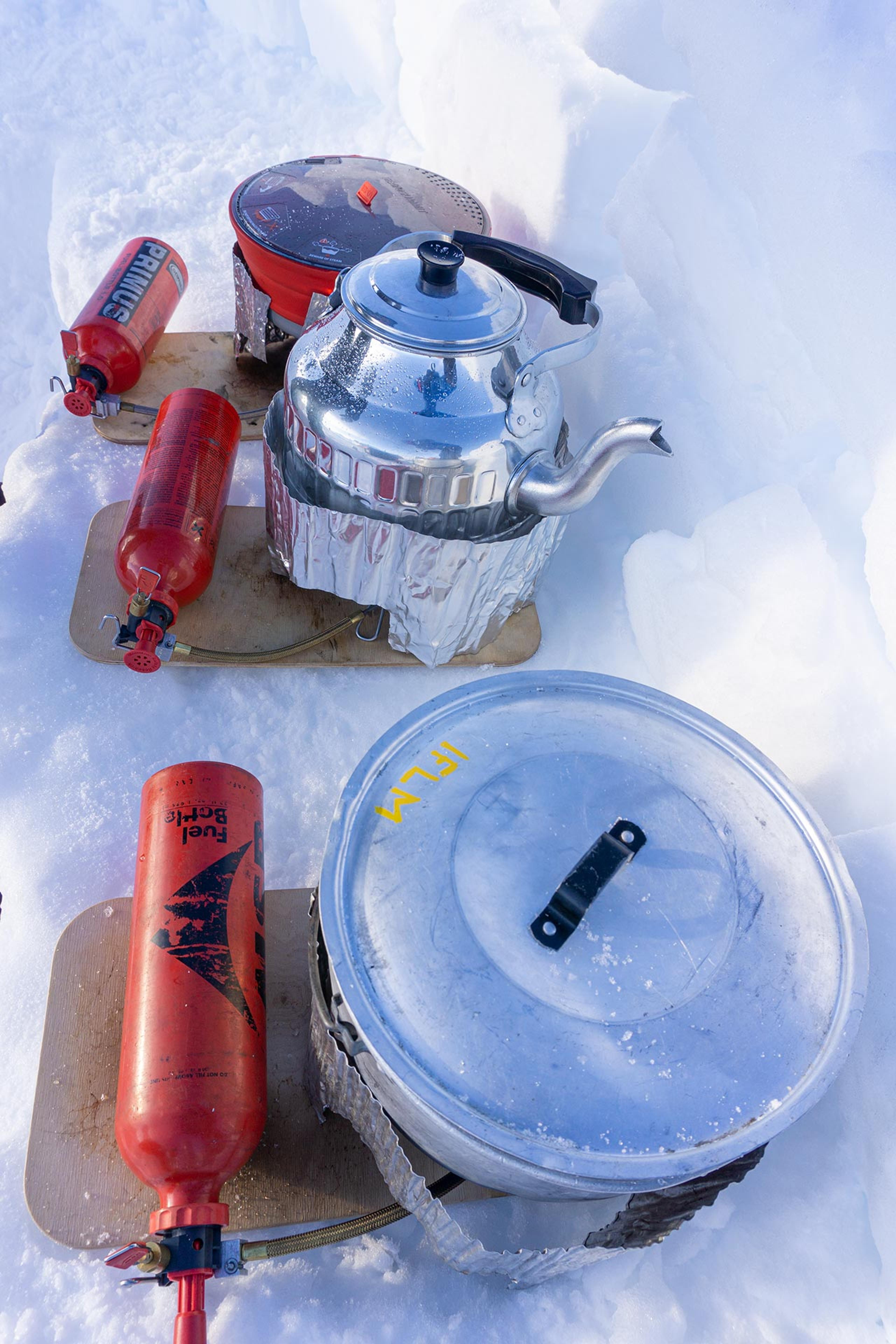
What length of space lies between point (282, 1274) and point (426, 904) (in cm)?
55

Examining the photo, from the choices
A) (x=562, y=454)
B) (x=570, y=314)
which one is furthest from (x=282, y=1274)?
(x=570, y=314)

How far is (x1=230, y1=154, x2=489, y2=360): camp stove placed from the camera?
167cm

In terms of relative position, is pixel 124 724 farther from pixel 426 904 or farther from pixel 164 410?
pixel 426 904

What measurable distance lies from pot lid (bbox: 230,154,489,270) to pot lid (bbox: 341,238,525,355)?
42 cm

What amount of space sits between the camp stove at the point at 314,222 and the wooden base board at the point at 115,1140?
1.17 meters

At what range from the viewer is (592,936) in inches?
32.3

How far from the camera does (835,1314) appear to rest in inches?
38.1

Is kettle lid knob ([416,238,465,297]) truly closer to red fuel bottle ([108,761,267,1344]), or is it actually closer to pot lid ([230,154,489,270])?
pot lid ([230,154,489,270])

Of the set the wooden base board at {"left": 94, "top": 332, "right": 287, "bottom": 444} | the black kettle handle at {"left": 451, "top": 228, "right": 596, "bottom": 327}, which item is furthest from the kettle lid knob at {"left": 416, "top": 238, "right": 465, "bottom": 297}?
the wooden base board at {"left": 94, "top": 332, "right": 287, "bottom": 444}

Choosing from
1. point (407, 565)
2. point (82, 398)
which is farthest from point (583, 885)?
Result: point (82, 398)

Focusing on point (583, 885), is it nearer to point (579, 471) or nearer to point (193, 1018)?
point (193, 1018)

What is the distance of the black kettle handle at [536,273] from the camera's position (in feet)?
4.41

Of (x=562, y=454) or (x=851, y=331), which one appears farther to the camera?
(x=562, y=454)

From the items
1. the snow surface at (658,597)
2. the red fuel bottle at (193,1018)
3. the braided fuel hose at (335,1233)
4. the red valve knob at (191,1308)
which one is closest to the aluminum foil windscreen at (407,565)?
the snow surface at (658,597)
